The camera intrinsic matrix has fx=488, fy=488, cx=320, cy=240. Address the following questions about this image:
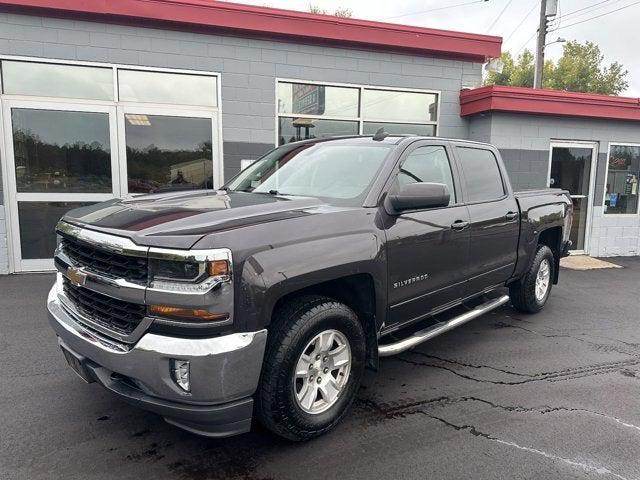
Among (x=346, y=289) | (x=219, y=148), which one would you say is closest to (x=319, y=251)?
(x=346, y=289)

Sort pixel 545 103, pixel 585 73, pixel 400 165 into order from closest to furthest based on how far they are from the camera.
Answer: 1. pixel 400 165
2. pixel 545 103
3. pixel 585 73

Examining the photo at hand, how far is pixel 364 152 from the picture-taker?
3.96m

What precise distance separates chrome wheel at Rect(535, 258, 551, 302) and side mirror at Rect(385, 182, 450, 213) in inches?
125

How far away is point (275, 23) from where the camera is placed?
799 cm

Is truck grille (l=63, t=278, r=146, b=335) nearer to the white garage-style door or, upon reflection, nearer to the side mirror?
the side mirror

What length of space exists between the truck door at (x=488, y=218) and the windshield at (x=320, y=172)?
1.18m

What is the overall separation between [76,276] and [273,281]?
1.26m

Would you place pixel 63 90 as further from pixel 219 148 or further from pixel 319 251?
pixel 319 251

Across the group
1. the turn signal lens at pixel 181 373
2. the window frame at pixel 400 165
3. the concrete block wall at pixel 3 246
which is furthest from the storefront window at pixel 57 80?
the turn signal lens at pixel 181 373

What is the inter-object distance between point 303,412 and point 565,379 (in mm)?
2533

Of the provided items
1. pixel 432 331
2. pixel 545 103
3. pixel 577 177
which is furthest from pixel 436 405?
pixel 577 177

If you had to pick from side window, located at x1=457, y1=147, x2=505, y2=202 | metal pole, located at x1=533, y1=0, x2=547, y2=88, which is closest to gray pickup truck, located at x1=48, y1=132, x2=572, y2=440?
side window, located at x1=457, y1=147, x2=505, y2=202

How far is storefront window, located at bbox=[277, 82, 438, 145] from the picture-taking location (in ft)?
28.1

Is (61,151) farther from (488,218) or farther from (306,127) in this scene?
(488,218)
